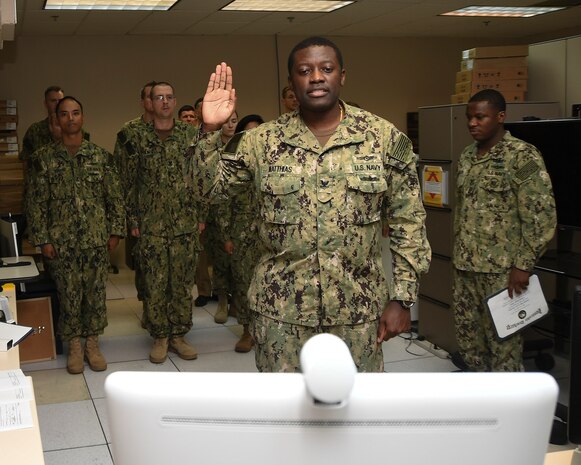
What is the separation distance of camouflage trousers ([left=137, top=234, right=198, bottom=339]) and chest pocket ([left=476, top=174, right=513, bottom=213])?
73.5 inches

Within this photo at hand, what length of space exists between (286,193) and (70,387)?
2.68m

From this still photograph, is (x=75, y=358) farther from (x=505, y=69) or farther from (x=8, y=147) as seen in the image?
(x=8, y=147)

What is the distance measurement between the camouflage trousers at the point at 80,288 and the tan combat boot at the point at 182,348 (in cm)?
49

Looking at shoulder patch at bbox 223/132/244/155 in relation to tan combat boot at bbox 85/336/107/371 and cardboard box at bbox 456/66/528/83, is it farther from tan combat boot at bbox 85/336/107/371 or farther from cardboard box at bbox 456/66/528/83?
cardboard box at bbox 456/66/528/83

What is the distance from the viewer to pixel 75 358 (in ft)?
15.4

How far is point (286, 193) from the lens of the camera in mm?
2287

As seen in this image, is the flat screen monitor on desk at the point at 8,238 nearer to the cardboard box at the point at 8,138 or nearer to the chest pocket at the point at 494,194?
the chest pocket at the point at 494,194

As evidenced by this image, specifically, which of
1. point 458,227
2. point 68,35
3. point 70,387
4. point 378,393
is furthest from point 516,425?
point 68,35

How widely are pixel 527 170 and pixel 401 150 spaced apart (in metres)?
1.53

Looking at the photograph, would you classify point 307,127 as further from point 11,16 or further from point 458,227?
point 458,227

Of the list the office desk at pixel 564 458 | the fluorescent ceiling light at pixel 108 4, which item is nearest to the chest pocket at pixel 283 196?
the office desk at pixel 564 458

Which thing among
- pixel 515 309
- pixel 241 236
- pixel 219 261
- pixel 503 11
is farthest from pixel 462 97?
pixel 503 11

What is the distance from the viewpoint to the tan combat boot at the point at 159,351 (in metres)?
4.81

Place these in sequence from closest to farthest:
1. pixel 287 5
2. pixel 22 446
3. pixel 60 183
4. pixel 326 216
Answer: pixel 22 446, pixel 326 216, pixel 60 183, pixel 287 5
